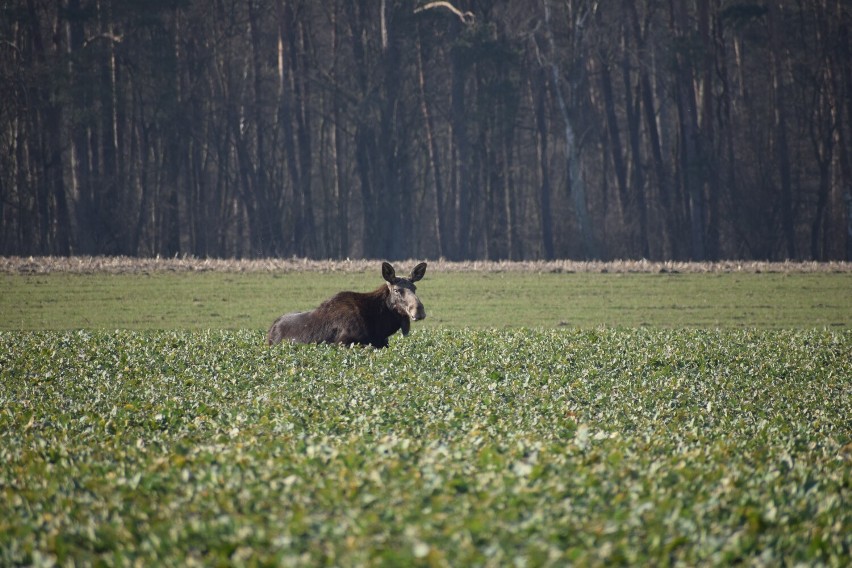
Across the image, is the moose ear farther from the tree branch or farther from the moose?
the tree branch

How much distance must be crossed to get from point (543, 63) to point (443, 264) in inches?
756

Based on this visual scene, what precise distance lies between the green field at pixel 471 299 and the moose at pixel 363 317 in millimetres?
8357

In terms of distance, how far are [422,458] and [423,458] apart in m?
0.03

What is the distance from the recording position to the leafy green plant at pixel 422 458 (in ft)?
25.0

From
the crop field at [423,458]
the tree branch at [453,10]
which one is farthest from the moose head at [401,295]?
the tree branch at [453,10]

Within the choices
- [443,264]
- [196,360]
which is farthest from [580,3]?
[196,360]

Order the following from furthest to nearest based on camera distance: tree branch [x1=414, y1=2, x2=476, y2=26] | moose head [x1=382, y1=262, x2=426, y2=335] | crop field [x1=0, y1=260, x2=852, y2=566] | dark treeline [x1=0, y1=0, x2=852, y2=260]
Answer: dark treeline [x1=0, y1=0, x2=852, y2=260] → tree branch [x1=414, y1=2, x2=476, y2=26] → moose head [x1=382, y1=262, x2=426, y2=335] → crop field [x1=0, y1=260, x2=852, y2=566]

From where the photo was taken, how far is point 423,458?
1009 centimetres

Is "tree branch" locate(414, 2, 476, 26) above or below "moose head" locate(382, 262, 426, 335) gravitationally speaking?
above

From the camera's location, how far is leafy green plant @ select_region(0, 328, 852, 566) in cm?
762

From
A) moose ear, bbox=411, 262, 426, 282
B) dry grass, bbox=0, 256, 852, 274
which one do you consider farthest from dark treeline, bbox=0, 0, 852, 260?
moose ear, bbox=411, 262, 426, 282

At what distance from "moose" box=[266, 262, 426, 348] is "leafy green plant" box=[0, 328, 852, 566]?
3.26 feet

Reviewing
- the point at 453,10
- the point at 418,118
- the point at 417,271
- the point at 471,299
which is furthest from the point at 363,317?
the point at 418,118

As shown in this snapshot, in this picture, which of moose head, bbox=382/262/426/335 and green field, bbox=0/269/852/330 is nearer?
moose head, bbox=382/262/426/335
